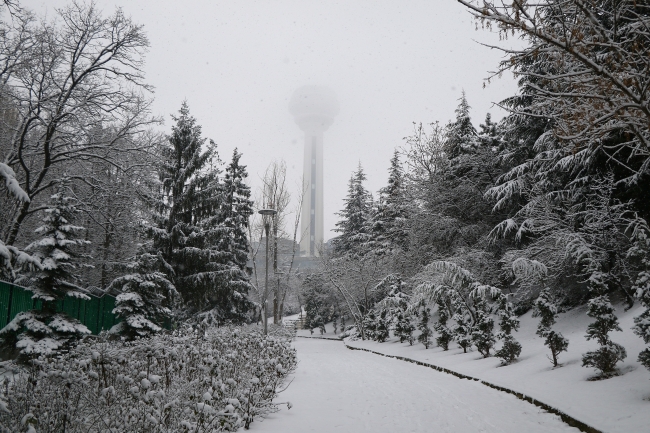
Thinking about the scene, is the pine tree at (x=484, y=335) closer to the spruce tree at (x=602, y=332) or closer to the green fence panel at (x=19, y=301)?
the spruce tree at (x=602, y=332)

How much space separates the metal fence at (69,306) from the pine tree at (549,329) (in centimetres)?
951

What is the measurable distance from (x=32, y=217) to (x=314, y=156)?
84383mm

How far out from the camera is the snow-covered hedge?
13.1 feet

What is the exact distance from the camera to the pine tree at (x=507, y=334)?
1045 centimetres

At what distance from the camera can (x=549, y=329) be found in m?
9.13

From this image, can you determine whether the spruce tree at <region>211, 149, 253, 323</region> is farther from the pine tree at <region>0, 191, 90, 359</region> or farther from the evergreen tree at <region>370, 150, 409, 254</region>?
the pine tree at <region>0, 191, 90, 359</region>

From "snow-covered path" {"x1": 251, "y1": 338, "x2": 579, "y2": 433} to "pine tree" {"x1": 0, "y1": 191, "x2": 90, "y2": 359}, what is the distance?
511 centimetres

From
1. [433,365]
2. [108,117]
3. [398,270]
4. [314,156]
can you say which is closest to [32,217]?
[108,117]

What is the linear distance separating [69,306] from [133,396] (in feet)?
32.5

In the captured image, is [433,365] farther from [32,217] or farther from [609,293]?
[32,217]

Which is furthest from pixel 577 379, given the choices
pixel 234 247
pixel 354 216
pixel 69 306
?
pixel 354 216

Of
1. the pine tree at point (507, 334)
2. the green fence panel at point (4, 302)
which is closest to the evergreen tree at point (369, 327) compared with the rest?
the pine tree at point (507, 334)

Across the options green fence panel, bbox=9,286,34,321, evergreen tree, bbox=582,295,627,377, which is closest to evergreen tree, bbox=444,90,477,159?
evergreen tree, bbox=582,295,627,377

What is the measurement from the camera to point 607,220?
1184 centimetres
